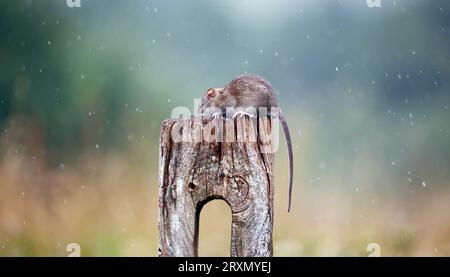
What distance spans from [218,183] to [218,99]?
1.43 metres

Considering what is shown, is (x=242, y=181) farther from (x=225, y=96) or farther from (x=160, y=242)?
(x=225, y=96)

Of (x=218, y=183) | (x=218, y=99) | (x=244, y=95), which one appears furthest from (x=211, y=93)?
(x=218, y=183)

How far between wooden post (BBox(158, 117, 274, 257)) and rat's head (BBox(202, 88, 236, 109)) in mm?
1243

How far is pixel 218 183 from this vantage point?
110 inches

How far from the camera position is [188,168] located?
111 inches

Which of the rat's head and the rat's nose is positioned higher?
the rat's nose

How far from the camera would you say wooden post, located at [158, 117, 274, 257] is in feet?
9.14

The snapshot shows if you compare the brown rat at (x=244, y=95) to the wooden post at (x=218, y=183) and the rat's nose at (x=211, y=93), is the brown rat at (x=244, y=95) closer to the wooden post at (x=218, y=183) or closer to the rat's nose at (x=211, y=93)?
the rat's nose at (x=211, y=93)

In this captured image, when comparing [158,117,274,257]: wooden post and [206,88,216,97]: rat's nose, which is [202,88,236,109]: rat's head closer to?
[206,88,216,97]: rat's nose

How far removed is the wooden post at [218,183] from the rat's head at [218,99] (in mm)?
1243

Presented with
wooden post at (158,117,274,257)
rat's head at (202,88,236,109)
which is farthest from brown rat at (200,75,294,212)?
wooden post at (158,117,274,257)
